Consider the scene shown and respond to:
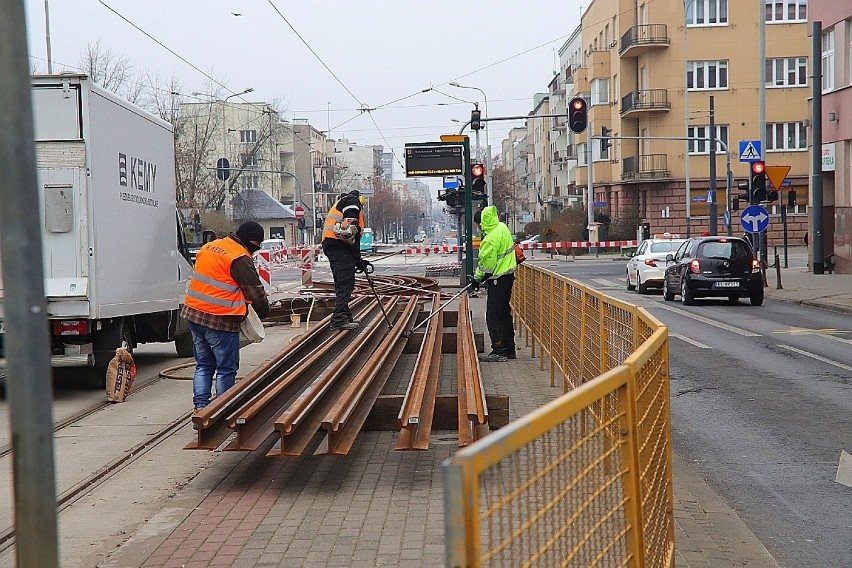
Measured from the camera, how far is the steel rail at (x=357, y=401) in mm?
7148

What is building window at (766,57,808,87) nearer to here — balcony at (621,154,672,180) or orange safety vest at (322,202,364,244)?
balcony at (621,154,672,180)

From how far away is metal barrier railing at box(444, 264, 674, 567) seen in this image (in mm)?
2221

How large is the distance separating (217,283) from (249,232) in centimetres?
51

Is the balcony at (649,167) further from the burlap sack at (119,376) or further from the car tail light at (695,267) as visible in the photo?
the burlap sack at (119,376)

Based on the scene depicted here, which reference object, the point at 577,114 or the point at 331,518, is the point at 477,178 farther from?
the point at 331,518

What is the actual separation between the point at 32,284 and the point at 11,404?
A: 0.36 meters

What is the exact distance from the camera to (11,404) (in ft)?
10.7

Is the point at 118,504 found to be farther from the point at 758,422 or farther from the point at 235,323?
the point at 758,422

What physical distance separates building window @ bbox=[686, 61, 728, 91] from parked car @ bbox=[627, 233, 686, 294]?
112ft

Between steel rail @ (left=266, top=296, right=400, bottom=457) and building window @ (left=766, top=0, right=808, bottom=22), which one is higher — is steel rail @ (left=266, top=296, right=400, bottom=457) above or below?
below

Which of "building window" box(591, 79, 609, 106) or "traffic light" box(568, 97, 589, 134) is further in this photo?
"building window" box(591, 79, 609, 106)

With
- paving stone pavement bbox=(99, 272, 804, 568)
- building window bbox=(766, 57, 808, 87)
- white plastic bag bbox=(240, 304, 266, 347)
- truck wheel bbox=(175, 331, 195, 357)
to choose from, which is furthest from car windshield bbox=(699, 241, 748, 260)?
building window bbox=(766, 57, 808, 87)

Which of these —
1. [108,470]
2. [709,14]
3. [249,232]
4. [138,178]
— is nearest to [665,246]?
[138,178]

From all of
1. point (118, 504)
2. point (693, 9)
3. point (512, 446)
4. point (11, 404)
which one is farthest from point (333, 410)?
point (693, 9)
